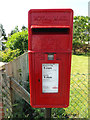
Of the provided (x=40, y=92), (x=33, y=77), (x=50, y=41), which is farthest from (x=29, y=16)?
(x=40, y=92)

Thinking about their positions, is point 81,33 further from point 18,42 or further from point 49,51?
point 49,51

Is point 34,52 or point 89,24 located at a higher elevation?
point 89,24

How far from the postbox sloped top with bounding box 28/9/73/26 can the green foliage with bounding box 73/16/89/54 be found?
9.63 m

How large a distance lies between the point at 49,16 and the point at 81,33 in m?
10.3

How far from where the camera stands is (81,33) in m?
11.3

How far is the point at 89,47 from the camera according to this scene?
11.3 metres

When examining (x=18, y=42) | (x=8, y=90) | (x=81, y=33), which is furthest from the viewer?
(x=81, y=33)

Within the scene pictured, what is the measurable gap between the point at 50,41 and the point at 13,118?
1.71 metres

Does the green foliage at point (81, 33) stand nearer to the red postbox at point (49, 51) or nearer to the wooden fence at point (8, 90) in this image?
the wooden fence at point (8, 90)

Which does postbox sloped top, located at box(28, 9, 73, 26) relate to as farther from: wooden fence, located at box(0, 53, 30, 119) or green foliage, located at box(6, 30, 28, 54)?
green foliage, located at box(6, 30, 28, 54)

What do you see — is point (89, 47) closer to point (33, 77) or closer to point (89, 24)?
point (89, 24)

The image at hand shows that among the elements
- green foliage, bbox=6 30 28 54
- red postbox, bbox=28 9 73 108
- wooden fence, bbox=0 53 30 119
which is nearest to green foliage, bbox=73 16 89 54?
green foliage, bbox=6 30 28 54

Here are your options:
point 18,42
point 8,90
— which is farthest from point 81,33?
point 8,90

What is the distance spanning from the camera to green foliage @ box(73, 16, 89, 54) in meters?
11.2
